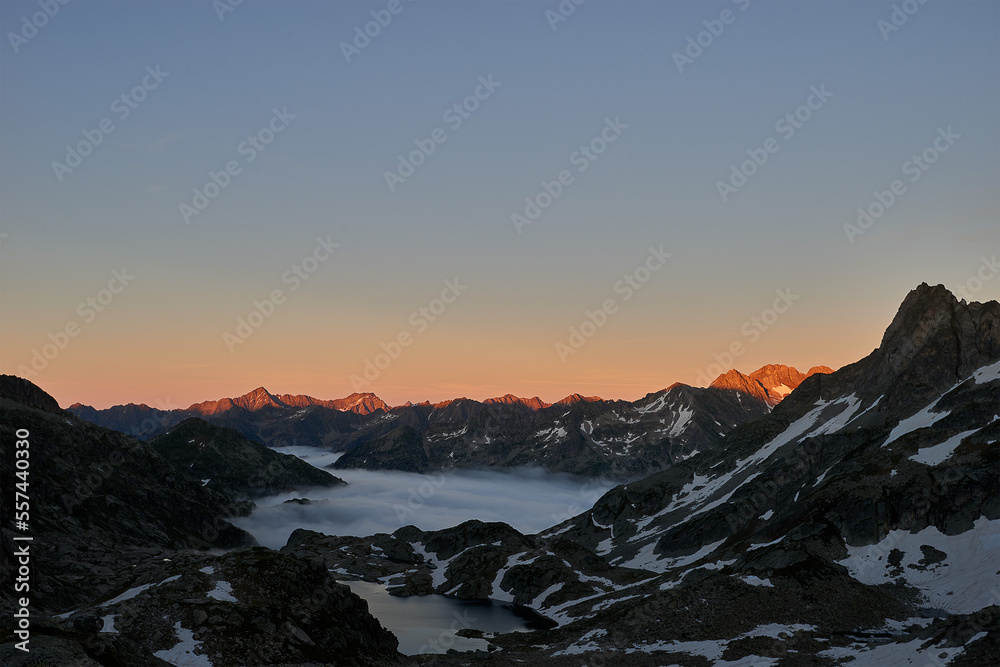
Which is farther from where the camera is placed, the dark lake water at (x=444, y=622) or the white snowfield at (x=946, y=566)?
the dark lake water at (x=444, y=622)

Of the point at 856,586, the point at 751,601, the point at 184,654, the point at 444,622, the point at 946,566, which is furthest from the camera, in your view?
the point at 444,622

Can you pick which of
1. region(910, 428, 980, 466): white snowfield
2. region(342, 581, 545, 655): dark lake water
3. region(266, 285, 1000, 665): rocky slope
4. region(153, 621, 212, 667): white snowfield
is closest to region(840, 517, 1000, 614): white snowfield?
region(266, 285, 1000, 665): rocky slope

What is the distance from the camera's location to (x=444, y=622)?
168 m

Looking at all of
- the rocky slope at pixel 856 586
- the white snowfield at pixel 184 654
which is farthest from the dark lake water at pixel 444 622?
the white snowfield at pixel 184 654

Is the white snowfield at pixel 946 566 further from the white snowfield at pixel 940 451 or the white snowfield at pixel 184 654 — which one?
the white snowfield at pixel 184 654

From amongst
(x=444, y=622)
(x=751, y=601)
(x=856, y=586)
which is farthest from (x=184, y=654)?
(x=444, y=622)

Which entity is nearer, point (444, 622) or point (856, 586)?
point (856, 586)

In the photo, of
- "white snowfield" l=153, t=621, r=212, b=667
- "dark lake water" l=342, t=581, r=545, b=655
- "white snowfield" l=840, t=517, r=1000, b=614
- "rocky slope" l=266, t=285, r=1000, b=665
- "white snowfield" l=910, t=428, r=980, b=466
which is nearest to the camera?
"white snowfield" l=153, t=621, r=212, b=667

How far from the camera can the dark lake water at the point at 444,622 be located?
132875 millimetres

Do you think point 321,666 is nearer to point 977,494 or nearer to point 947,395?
point 977,494

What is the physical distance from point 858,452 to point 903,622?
8889 centimetres

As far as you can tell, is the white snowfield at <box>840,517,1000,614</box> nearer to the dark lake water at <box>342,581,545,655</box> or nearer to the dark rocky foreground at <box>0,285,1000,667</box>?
the dark rocky foreground at <box>0,285,1000,667</box>

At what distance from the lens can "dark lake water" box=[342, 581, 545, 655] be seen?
133 meters

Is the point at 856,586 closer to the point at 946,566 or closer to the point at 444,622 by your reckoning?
the point at 946,566
